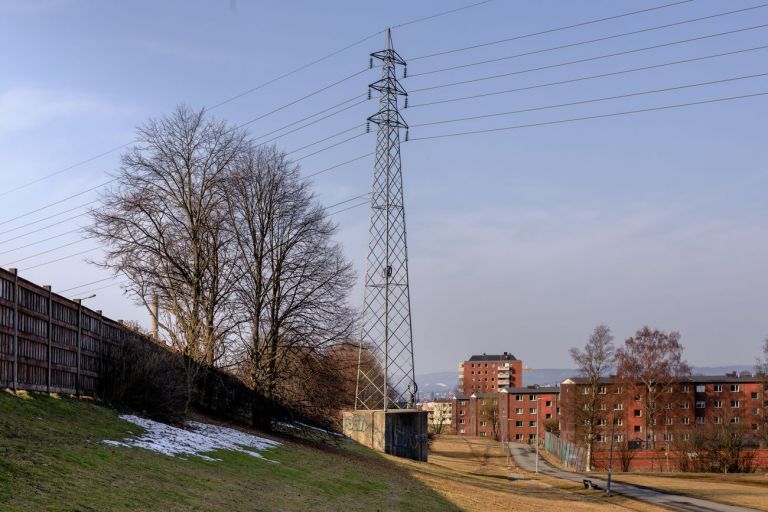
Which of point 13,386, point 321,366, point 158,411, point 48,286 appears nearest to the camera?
point 13,386

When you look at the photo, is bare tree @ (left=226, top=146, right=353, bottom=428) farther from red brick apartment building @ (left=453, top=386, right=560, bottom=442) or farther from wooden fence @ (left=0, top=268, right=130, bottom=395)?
red brick apartment building @ (left=453, top=386, right=560, bottom=442)

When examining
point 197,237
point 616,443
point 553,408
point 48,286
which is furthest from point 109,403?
point 553,408

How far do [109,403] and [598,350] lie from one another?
220ft

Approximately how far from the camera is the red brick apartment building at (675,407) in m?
90.4

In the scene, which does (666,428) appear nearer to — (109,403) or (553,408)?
(553,408)

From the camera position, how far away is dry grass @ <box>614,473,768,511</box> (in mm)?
47156

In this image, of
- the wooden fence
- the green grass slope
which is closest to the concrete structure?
the green grass slope

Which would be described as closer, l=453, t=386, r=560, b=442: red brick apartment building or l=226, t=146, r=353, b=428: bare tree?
l=226, t=146, r=353, b=428: bare tree

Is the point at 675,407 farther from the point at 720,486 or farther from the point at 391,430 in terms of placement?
the point at 391,430

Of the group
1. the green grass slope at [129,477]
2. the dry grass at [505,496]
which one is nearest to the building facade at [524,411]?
the dry grass at [505,496]

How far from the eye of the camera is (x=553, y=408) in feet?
433

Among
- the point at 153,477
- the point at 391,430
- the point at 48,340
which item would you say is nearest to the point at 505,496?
the point at 391,430

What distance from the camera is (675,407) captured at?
9150cm

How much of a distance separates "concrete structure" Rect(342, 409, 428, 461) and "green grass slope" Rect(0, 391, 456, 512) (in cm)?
1735
